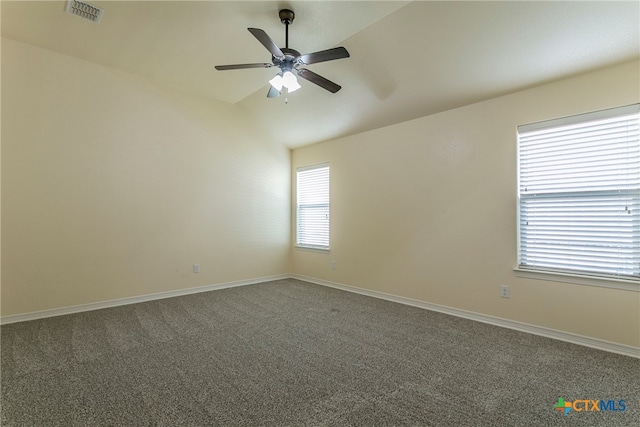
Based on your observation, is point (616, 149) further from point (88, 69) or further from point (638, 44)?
point (88, 69)

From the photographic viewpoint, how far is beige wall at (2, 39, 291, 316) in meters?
3.28

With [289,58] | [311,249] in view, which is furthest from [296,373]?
[311,249]

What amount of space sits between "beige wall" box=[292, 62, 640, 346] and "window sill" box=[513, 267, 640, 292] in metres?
0.04

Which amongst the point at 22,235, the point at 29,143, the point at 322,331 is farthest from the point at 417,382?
the point at 29,143

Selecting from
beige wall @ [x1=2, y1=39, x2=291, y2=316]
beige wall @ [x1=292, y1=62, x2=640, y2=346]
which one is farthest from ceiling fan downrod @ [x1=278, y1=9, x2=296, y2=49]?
beige wall @ [x1=2, y1=39, x2=291, y2=316]

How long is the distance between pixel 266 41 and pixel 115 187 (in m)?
2.90

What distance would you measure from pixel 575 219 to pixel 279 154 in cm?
439

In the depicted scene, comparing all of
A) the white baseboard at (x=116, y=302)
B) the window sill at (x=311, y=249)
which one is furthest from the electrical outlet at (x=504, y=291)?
the white baseboard at (x=116, y=302)

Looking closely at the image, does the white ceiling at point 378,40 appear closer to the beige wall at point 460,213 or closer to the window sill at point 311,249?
the beige wall at point 460,213

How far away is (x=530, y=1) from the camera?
88.3 inches

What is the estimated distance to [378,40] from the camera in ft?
9.77

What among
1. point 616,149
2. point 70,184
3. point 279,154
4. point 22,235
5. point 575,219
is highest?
point 279,154

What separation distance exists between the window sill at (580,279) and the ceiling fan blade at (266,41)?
3.09m

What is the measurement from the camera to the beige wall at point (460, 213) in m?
2.68
